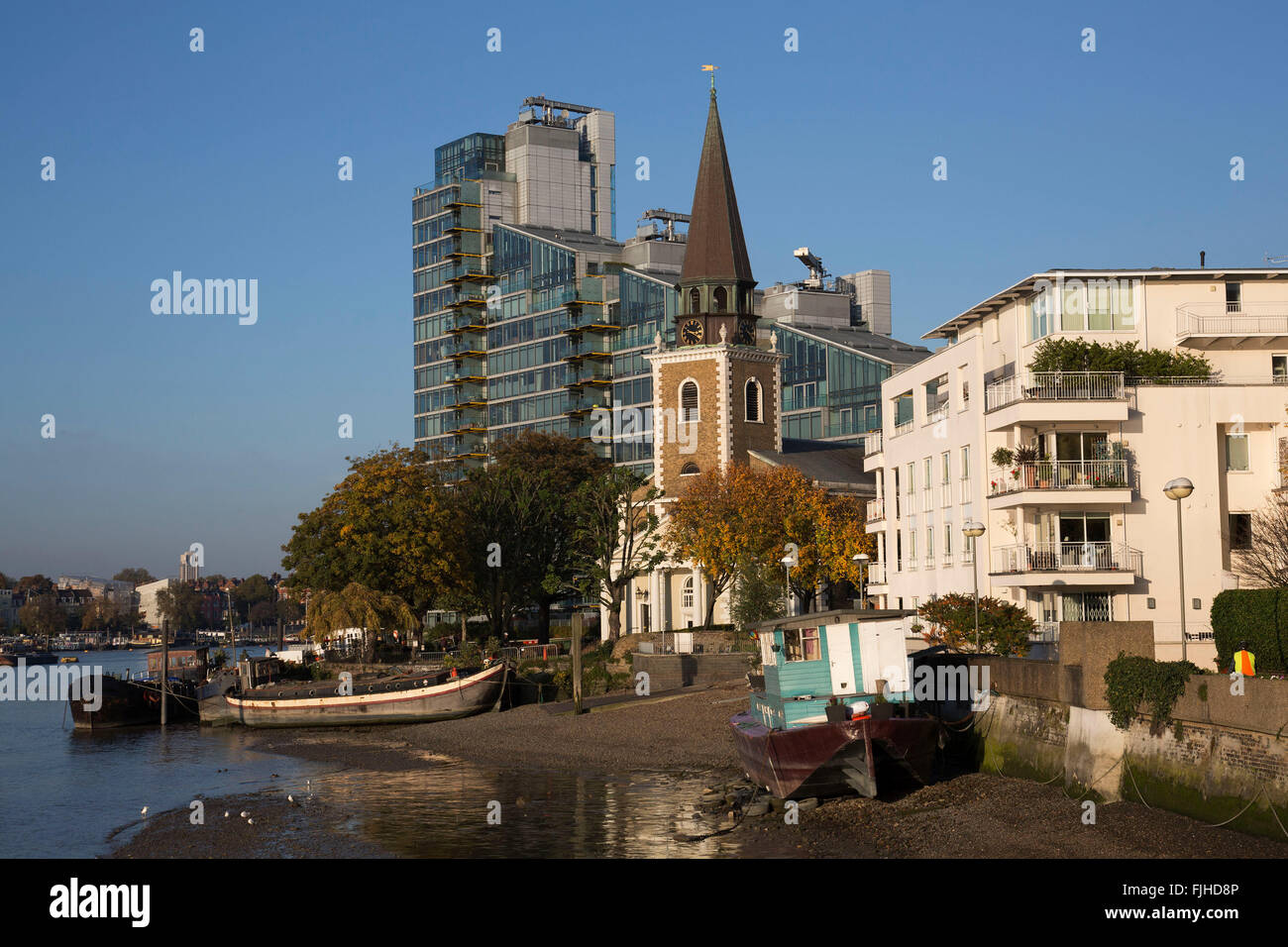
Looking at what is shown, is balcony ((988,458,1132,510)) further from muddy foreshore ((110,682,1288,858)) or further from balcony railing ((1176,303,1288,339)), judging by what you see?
muddy foreshore ((110,682,1288,858))

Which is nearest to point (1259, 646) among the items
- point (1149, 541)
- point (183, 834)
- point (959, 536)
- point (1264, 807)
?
point (1264, 807)

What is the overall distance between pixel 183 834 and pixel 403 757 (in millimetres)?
16429

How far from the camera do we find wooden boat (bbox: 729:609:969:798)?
30219mm

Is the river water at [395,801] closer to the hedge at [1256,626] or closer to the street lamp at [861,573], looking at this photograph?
the hedge at [1256,626]

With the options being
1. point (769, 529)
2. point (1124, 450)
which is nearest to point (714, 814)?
point (1124, 450)

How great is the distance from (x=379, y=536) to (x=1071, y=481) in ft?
137

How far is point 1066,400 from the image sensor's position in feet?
144

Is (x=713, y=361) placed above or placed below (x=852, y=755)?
above

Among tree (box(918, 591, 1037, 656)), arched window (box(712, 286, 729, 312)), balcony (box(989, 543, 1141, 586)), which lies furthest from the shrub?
arched window (box(712, 286, 729, 312))

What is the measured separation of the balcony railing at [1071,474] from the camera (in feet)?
144

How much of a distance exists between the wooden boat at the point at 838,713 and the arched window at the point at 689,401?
50.8 metres

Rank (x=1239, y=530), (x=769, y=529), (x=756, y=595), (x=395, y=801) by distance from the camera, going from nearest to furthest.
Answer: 1. (x=395, y=801)
2. (x=1239, y=530)
3. (x=756, y=595)
4. (x=769, y=529)

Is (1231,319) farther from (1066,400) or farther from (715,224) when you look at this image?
(715,224)

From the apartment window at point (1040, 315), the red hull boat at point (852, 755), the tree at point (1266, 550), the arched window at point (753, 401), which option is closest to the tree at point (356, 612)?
Result: the arched window at point (753, 401)
